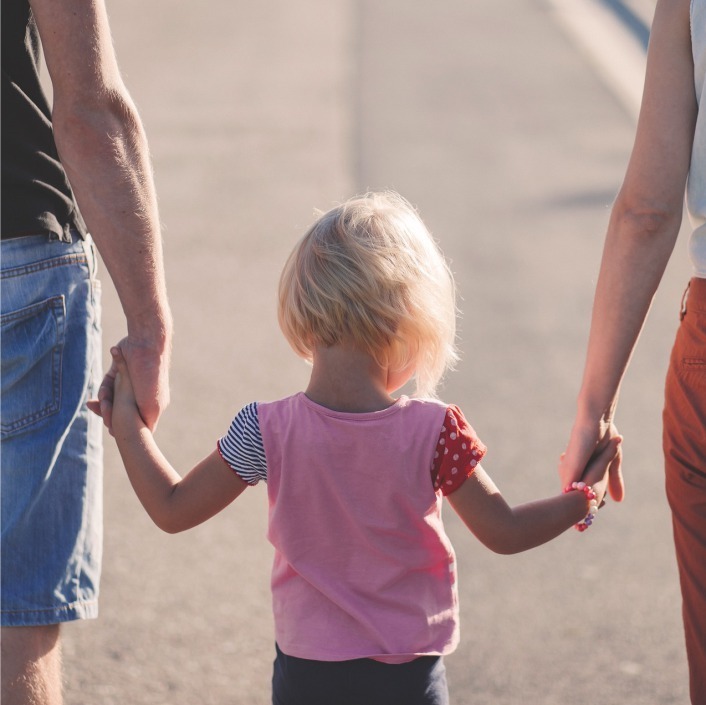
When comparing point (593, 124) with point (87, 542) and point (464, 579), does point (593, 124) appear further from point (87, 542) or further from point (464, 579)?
point (87, 542)

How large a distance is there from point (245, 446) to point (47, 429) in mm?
566

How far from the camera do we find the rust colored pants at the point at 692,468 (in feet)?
7.80

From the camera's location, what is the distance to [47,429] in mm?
2496

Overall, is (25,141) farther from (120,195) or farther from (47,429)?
(47,429)

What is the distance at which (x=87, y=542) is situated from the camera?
261cm

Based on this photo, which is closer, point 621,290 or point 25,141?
point 25,141

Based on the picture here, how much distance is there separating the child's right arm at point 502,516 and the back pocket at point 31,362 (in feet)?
2.98

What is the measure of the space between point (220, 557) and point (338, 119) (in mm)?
8184

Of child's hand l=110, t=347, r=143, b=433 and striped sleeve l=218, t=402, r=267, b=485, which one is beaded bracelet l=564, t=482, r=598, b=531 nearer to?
striped sleeve l=218, t=402, r=267, b=485

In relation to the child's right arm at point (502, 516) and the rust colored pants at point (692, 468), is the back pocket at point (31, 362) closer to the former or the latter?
the child's right arm at point (502, 516)

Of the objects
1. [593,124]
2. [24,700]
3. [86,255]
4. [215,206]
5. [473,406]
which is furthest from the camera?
[593,124]

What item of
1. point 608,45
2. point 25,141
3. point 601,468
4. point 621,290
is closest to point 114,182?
point 25,141

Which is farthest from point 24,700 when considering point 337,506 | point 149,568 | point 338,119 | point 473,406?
point 338,119

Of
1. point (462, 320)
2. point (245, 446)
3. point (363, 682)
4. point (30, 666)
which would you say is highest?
point (245, 446)
